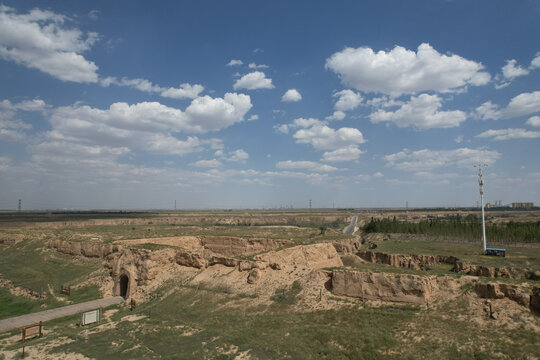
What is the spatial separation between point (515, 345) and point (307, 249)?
19.8m

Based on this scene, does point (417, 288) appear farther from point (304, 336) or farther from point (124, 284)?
point (124, 284)

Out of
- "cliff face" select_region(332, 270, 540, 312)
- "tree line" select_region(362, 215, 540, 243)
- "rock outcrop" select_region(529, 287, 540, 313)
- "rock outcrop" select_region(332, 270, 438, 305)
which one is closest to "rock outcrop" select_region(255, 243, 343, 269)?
"rock outcrop" select_region(332, 270, 438, 305)

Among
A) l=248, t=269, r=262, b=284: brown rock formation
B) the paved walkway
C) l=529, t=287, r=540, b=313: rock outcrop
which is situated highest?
l=529, t=287, r=540, b=313: rock outcrop

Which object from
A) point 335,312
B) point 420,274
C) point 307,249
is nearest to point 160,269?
point 307,249

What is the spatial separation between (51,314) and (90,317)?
5.30 metres

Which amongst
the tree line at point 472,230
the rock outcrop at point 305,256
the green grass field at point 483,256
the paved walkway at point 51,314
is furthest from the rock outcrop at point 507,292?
the tree line at point 472,230

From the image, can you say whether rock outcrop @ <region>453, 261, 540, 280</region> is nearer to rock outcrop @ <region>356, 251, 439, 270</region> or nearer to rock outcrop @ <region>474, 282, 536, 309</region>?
rock outcrop @ <region>356, 251, 439, 270</region>

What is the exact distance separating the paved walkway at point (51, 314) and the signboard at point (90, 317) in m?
4.13

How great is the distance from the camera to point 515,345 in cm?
1564

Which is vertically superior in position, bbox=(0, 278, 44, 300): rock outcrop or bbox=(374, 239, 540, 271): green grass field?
bbox=(374, 239, 540, 271): green grass field

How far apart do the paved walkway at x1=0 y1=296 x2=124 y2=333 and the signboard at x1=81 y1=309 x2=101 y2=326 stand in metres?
4.13

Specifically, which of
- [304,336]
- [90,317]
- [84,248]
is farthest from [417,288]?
[84,248]

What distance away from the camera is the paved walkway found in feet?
79.9

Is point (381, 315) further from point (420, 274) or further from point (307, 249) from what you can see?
point (307, 249)
